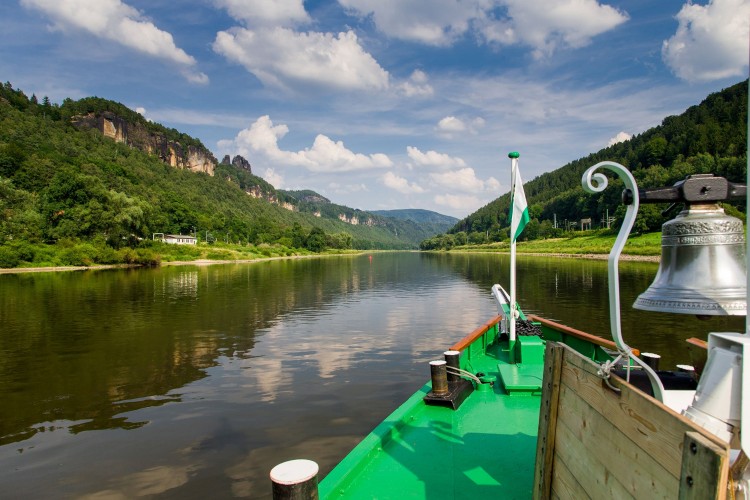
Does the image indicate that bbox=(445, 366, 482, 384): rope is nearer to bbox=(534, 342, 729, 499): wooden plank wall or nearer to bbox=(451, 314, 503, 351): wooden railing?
bbox=(451, 314, 503, 351): wooden railing

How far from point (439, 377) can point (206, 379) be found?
914cm

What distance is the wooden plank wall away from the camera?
69.1 inches

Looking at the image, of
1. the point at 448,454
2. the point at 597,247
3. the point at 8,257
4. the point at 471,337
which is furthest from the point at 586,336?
the point at 597,247

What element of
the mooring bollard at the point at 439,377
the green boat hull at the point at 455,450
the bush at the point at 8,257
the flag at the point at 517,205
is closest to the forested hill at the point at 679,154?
the flag at the point at 517,205

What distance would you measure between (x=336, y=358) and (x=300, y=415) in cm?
525

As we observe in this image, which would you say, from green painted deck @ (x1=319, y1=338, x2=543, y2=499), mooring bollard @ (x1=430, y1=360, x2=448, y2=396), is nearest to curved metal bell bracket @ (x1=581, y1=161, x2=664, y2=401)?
green painted deck @ (x1=319, y1=338, x2=543, y2=499)

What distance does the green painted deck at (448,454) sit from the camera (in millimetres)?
4969

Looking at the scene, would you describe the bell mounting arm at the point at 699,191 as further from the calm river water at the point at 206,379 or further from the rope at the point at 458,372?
the calm river water at the point at 206,379

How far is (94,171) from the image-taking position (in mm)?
108250

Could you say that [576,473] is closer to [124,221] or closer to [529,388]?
[529,388]

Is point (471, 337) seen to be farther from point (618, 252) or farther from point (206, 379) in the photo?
point (206, 379)

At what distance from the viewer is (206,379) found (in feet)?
45.1

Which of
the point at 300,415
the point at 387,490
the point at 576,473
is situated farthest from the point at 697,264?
the point at 300,415

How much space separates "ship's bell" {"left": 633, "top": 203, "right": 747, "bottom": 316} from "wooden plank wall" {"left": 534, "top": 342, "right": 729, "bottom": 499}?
0.72 m
